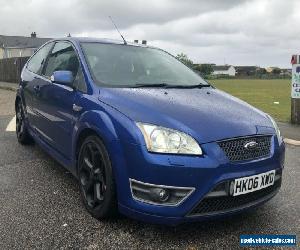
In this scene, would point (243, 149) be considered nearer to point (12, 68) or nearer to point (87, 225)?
point (87, 225)

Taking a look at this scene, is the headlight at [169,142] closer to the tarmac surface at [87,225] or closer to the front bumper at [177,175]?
the front bumper at [177,175]

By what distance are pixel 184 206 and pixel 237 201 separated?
1.50 ft

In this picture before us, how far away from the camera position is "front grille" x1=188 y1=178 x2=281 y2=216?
324 centimetres

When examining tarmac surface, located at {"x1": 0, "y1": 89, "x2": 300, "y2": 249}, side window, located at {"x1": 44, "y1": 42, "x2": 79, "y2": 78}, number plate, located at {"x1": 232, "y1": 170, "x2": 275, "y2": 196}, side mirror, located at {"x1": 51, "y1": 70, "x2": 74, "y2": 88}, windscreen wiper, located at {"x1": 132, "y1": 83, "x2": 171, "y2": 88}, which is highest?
side window, located at {"x1": 44, "y1": 42, "x2": 79, "y2": 78}

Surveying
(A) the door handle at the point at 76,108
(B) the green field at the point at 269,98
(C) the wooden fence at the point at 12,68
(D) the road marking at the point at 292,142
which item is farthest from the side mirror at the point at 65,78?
(C) the wooden fence at the point at 12,68

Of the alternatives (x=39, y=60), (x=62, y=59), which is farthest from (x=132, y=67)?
(x=39, y=60)

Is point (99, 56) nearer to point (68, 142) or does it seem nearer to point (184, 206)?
point (68, 142)

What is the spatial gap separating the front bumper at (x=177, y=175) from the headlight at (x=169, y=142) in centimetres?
5

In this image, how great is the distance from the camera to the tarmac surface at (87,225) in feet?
11.0

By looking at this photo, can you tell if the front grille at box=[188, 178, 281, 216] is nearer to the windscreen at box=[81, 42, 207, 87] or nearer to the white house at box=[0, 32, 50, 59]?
the windscreen at box=[81, 42, 207, 87]

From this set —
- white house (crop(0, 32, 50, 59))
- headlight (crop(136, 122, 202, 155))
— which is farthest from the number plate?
white house (crop(0, 32, 50, 59))

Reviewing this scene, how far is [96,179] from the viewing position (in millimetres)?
3740

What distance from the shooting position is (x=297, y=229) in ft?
12.2

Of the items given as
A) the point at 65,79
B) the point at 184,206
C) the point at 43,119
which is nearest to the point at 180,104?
the point at 184,206
